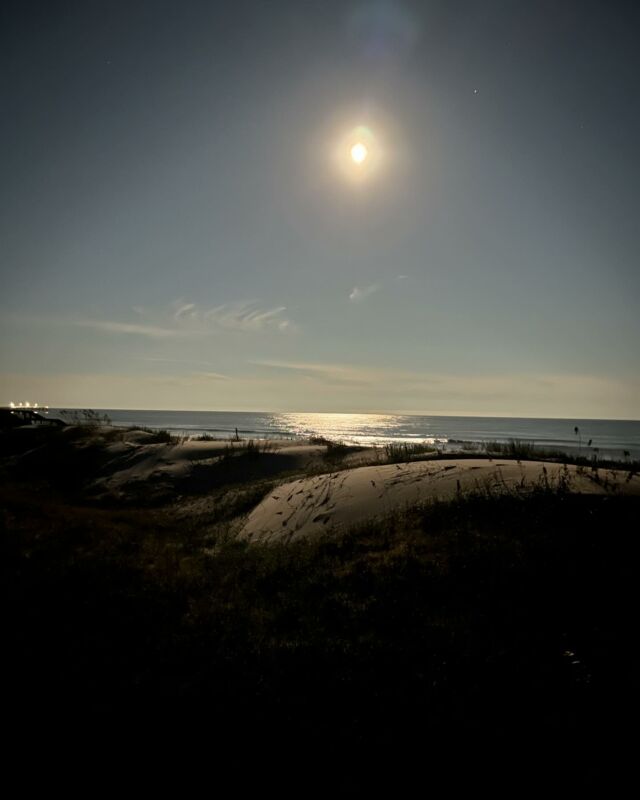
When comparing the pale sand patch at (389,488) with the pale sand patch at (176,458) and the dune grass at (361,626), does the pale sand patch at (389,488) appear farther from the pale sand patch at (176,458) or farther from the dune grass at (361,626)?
the pale sand patch at (176,458)

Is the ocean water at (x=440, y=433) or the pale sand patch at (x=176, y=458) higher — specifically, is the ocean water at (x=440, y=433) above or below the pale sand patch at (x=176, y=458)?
above

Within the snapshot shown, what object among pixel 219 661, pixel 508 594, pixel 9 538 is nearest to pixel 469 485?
pixel 508 594

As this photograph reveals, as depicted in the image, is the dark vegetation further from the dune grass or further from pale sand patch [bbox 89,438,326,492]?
pale sand patch [bbox 89,438,326,492]

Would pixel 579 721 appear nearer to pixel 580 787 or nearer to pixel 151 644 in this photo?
pixel 580 787

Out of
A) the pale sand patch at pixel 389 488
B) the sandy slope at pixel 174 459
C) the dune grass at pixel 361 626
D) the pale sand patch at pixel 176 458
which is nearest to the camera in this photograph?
the dune grass at pixel 361 626

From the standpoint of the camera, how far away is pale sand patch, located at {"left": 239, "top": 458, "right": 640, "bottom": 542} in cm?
874

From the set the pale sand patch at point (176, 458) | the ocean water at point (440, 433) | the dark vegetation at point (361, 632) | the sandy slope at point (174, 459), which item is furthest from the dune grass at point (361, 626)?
the ocean water at point (440, 433)

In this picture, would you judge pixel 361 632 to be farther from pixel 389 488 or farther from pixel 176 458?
pixel 176 458

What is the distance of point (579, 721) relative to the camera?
3.27 meters

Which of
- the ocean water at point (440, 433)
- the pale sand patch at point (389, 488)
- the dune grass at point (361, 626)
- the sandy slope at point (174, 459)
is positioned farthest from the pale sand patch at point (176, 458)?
the ocean water at point (440, 433)

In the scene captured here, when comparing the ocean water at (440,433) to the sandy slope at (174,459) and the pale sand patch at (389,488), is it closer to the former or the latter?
the sandy slope at (174,459)

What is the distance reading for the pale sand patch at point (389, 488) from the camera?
8742 millimetres

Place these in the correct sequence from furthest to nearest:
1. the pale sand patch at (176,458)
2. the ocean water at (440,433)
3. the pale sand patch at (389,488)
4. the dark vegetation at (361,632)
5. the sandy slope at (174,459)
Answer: the ocean water at (440,433) < the pale sand patch at (176,458) < the sandy slope at (174,459) < the pale sand patch at (389,488) < the dark vegetation at (361,632)

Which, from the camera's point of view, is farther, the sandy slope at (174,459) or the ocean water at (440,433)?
the ocean water at (440,433)
